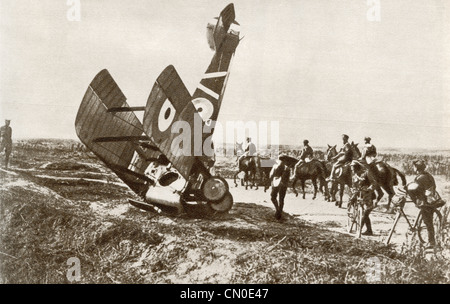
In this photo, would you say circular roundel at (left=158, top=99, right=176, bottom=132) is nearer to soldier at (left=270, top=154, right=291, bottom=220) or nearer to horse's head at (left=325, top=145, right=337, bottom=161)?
soldier at (left=270, top=154, right=291, bottom=220)

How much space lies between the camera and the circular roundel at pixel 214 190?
20.5ft

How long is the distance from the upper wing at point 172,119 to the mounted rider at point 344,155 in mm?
1860

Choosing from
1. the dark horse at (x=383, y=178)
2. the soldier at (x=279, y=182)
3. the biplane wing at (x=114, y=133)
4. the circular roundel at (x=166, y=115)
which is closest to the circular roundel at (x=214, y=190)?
the soldier at (x=279, y=182)

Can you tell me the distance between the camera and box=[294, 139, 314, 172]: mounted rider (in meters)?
6.46

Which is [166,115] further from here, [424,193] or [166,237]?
[424,193]

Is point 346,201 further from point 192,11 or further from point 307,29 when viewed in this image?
point 192,11

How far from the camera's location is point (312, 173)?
650 centimetres

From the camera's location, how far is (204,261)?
616 centimetres

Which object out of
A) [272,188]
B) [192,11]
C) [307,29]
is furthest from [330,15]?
[272,188]

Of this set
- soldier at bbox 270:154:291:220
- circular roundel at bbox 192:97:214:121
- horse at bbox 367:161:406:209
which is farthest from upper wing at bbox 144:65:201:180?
horse at bbox 367:161:406:209

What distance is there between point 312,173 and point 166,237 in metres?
2.04

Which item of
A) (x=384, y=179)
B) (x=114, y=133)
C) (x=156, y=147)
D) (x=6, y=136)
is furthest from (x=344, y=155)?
(x=6, y=136)
